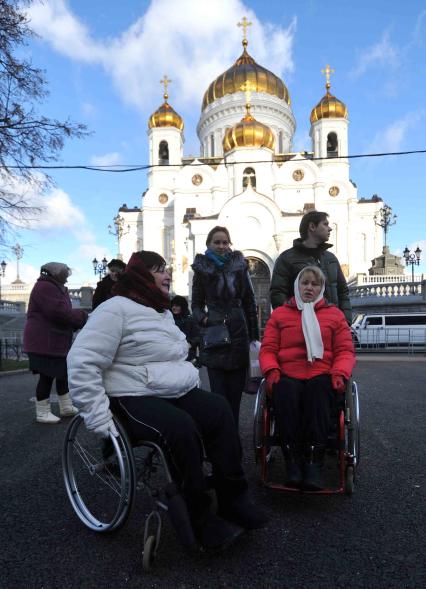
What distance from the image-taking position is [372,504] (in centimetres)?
288

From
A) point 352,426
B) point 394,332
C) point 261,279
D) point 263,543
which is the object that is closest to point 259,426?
point 352,426

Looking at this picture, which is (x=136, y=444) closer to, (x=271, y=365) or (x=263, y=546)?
(x=263, y=546)

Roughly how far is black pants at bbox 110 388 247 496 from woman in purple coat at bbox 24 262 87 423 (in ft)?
8.96

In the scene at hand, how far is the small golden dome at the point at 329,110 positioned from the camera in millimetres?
42625

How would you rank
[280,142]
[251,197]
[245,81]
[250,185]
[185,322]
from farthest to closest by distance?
[280,142]
[245,81]
[250,185]
[251,197]
[185,322]

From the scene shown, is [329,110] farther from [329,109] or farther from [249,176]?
[249,176]

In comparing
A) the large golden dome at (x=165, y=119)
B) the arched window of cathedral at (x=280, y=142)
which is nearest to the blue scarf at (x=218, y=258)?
the large golden dome at (x=165, y=119)

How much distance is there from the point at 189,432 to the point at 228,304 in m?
1.69

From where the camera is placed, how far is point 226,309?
3834 mm

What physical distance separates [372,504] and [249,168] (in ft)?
127

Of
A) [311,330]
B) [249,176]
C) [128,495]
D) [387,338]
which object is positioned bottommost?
[387,338]

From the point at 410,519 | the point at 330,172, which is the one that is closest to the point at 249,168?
the point at 330,172

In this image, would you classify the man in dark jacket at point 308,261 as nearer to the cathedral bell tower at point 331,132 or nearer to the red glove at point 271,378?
the red glove at point 271,378

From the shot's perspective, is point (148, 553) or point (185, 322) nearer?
point (148, 553)
